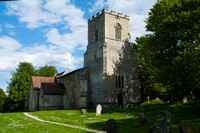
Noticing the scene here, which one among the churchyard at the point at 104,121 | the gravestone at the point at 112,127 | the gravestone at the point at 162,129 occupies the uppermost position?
the gravestone at the point at 162,129

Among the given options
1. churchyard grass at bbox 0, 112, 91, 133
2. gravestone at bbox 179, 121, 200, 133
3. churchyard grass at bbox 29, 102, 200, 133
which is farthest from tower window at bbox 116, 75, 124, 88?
gravestone at bbox 179, 121, 200, 133

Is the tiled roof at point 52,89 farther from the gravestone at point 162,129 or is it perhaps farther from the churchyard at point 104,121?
the gravestone at point 162,129

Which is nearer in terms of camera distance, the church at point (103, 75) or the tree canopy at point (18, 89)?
the church at point (103, 75)

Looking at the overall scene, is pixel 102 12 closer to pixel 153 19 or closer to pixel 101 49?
pixel 101 49

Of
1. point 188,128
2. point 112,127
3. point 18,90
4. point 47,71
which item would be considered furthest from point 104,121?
point 47,71

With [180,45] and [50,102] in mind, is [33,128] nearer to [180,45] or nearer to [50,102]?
[180,45]

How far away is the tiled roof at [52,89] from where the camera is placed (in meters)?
32.0

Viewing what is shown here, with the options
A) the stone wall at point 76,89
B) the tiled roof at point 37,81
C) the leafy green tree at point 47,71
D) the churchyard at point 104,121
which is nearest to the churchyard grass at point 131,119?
the churchyard at point 104,121

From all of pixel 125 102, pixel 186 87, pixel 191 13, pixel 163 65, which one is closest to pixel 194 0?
pixel 191 13

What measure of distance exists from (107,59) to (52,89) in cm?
1258

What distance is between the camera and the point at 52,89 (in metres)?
33.0

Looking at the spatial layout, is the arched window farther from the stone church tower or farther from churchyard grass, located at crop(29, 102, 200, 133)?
churchyard grass, located at crop(29, 102, 200, 133)

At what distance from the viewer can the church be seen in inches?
1107

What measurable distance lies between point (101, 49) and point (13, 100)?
90.9 ft
